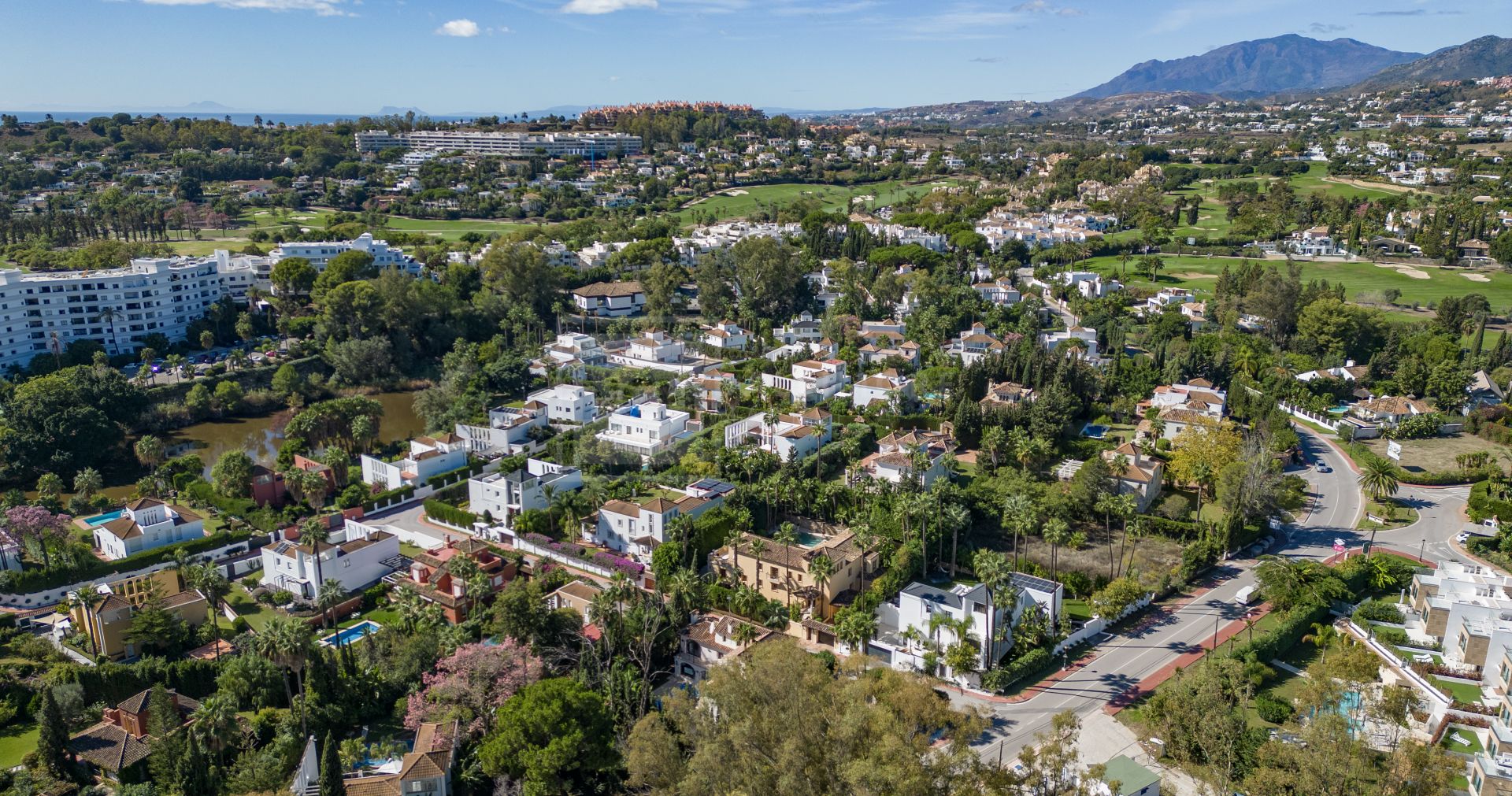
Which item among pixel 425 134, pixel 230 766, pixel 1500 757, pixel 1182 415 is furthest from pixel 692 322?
pixel 425 134

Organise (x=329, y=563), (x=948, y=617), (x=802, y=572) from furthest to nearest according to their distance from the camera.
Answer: (x=329, y=563) → (x=802, y=572) → (x=948, y=617)

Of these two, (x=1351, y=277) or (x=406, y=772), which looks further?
(x=1351, y=277)

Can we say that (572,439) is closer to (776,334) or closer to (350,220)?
(776,334)

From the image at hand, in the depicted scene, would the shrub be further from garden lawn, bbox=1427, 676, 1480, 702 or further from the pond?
the pond

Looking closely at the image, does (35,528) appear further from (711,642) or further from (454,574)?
(711,642)

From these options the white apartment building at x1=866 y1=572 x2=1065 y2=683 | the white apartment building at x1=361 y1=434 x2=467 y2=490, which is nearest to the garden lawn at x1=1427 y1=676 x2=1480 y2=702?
the white apartment building at x1=866 y1=572 x2=1065 y2=683

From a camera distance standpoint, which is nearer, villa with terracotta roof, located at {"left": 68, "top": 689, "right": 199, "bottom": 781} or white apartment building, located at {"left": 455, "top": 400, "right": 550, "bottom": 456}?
villa with terracotta roof, located at {"left": 68, "top": 689, "right": 199, "bottom": 781}

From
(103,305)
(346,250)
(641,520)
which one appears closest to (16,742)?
(641,520)
